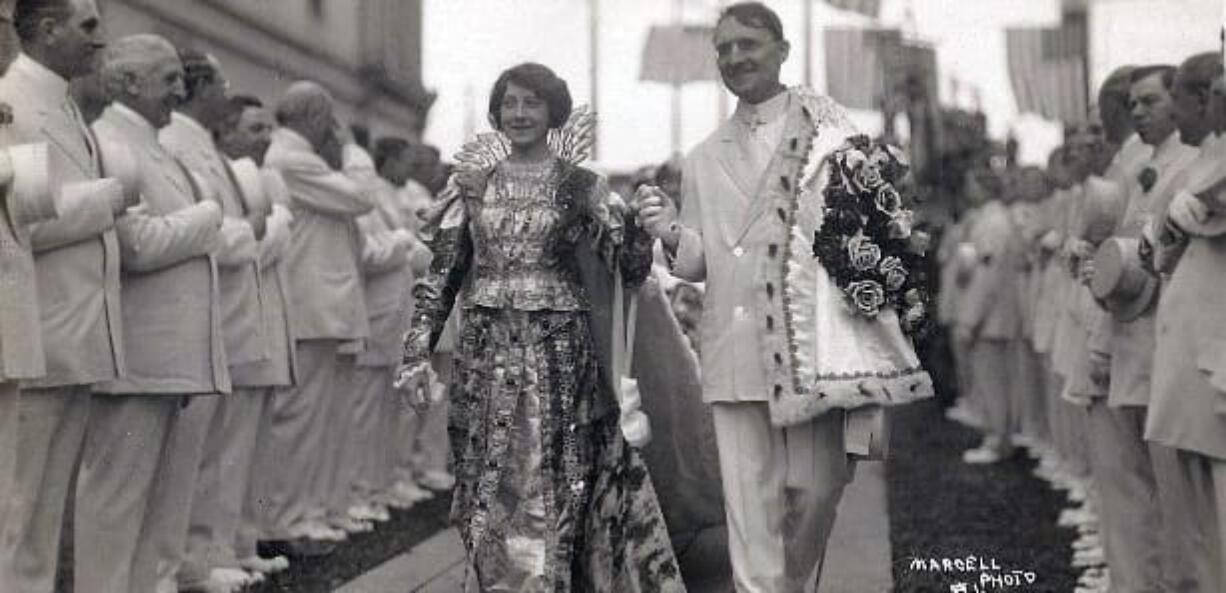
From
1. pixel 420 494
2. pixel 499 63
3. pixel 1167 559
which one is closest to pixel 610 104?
pixel 499 63

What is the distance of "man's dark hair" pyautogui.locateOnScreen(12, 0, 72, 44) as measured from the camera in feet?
19.6

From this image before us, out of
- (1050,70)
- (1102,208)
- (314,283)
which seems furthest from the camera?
(314,283)

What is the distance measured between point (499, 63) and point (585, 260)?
0.77 meters

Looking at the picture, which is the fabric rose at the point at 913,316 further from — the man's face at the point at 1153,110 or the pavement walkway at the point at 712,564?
the pavement walkway at the point at 712,564

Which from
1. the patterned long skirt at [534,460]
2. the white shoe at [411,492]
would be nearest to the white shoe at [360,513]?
the white shoe at [411,492]

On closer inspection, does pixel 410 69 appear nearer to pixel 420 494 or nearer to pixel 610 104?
pixel 610 104

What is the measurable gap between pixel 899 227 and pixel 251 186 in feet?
10.3

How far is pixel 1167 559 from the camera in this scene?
6.86 meters

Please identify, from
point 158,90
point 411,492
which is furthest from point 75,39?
point 411,492

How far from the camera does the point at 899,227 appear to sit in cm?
588

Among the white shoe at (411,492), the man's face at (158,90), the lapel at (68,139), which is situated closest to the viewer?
the lapel at (68,139)

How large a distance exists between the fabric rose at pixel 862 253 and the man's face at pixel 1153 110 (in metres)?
1.33

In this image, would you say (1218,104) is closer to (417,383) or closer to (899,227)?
(899,227)

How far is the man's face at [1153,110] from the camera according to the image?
659cm
